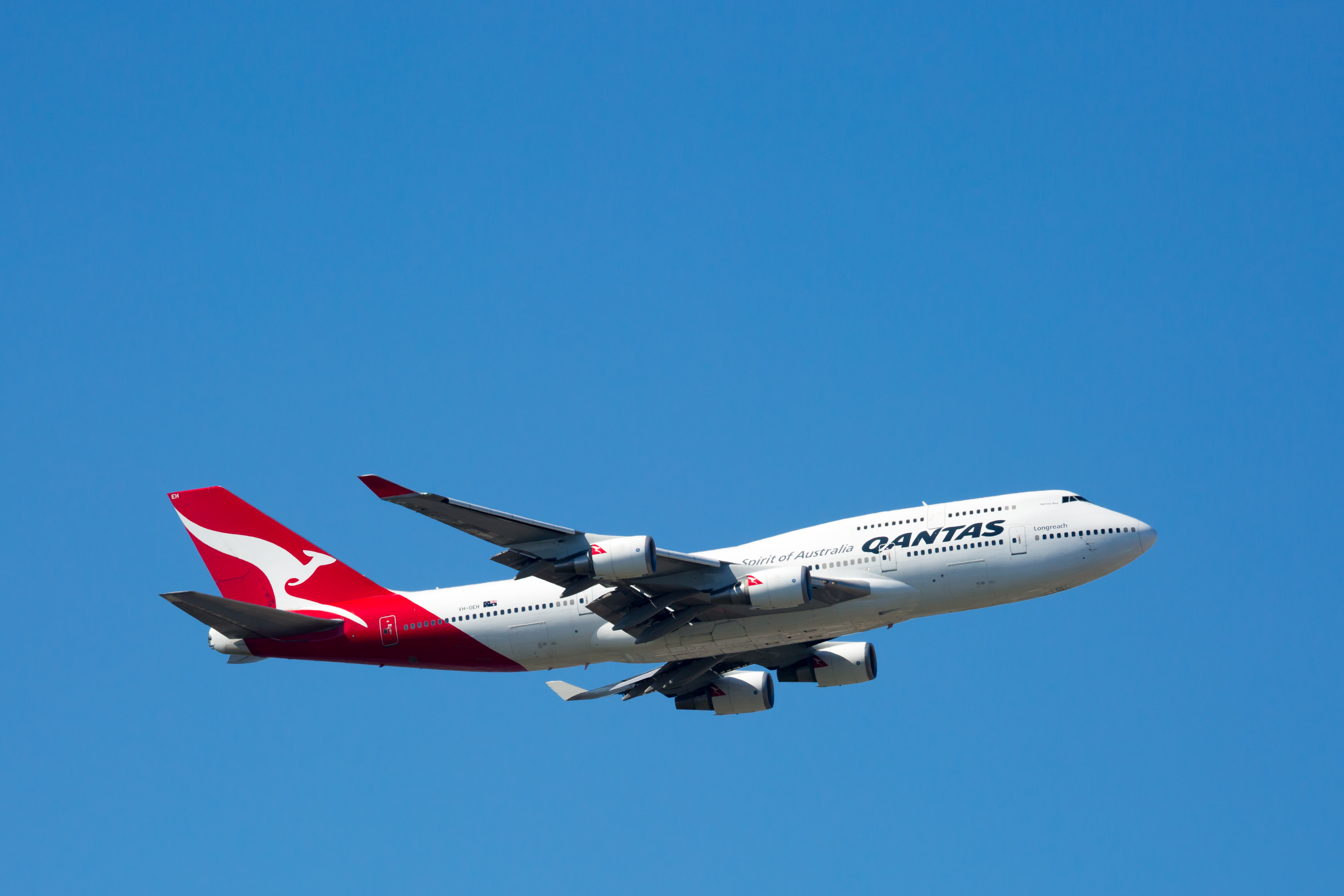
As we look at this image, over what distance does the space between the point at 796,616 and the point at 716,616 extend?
2.48 meters

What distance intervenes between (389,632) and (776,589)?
13.0 m

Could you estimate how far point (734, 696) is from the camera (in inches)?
1961

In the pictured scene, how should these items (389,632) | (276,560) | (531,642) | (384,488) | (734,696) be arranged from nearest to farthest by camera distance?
(384,488)
(531,642)
(389,632)
(276,560)
(734,696)

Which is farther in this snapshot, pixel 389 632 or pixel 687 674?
pixel 687 674

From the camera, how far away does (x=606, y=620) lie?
143 ft

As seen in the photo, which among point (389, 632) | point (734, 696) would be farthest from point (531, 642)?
point (734, 696)

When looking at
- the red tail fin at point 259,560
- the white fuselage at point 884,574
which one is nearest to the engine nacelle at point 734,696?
the white fuselage at point 884,574

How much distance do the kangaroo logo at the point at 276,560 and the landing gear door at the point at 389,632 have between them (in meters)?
1.47

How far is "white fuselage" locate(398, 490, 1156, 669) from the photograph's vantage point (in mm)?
41531

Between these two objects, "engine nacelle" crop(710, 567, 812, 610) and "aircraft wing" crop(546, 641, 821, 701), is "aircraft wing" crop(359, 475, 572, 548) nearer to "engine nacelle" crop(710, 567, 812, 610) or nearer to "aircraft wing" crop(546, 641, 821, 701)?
"engine nacelle" crop(710, 567, 812, 610)

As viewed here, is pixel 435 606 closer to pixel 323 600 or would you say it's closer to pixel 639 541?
pixel 323 600

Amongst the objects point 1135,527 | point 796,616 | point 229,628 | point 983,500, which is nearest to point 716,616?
point 796,616

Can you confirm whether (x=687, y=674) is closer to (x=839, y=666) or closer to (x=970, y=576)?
(x=839, y=666)

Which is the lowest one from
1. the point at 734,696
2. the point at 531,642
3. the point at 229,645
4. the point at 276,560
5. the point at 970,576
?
the point at 734,696
